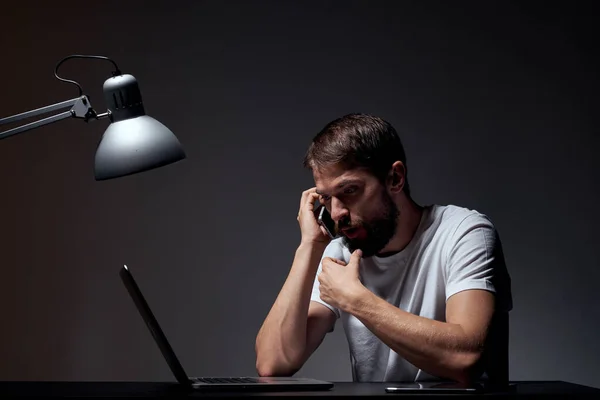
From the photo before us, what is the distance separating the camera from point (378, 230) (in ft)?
6.50

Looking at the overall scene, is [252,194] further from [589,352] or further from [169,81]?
[589,352]

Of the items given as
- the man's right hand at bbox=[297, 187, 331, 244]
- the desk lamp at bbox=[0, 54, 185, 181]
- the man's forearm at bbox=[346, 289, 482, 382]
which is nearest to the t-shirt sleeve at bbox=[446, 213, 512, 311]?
the man's forearm at bbox=[346, 289, 482, 382]

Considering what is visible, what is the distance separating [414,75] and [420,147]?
0.31 metres

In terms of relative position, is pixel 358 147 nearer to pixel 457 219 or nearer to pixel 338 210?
pixel 338 210

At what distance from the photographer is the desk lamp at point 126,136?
62.6 inches

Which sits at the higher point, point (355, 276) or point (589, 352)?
point (355, 276)

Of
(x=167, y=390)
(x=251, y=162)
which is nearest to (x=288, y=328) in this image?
(x=167, y=390)

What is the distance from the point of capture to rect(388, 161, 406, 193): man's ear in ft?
6.71

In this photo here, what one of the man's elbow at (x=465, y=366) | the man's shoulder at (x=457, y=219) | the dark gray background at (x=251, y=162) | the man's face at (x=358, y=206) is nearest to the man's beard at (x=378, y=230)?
the man's face at (x=358, y=206)

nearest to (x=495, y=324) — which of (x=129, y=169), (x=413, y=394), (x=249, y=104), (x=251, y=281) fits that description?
(x=413, y=394)

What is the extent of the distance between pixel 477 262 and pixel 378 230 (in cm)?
29

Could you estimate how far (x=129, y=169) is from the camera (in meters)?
1.59

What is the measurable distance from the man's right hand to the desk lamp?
56 cm

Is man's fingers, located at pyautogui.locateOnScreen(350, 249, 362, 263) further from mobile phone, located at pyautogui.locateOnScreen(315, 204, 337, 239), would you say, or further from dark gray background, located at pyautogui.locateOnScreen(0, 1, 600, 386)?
dark gray background, located at pyautogui.locateOnScreen(0, 1, 600, 386)
